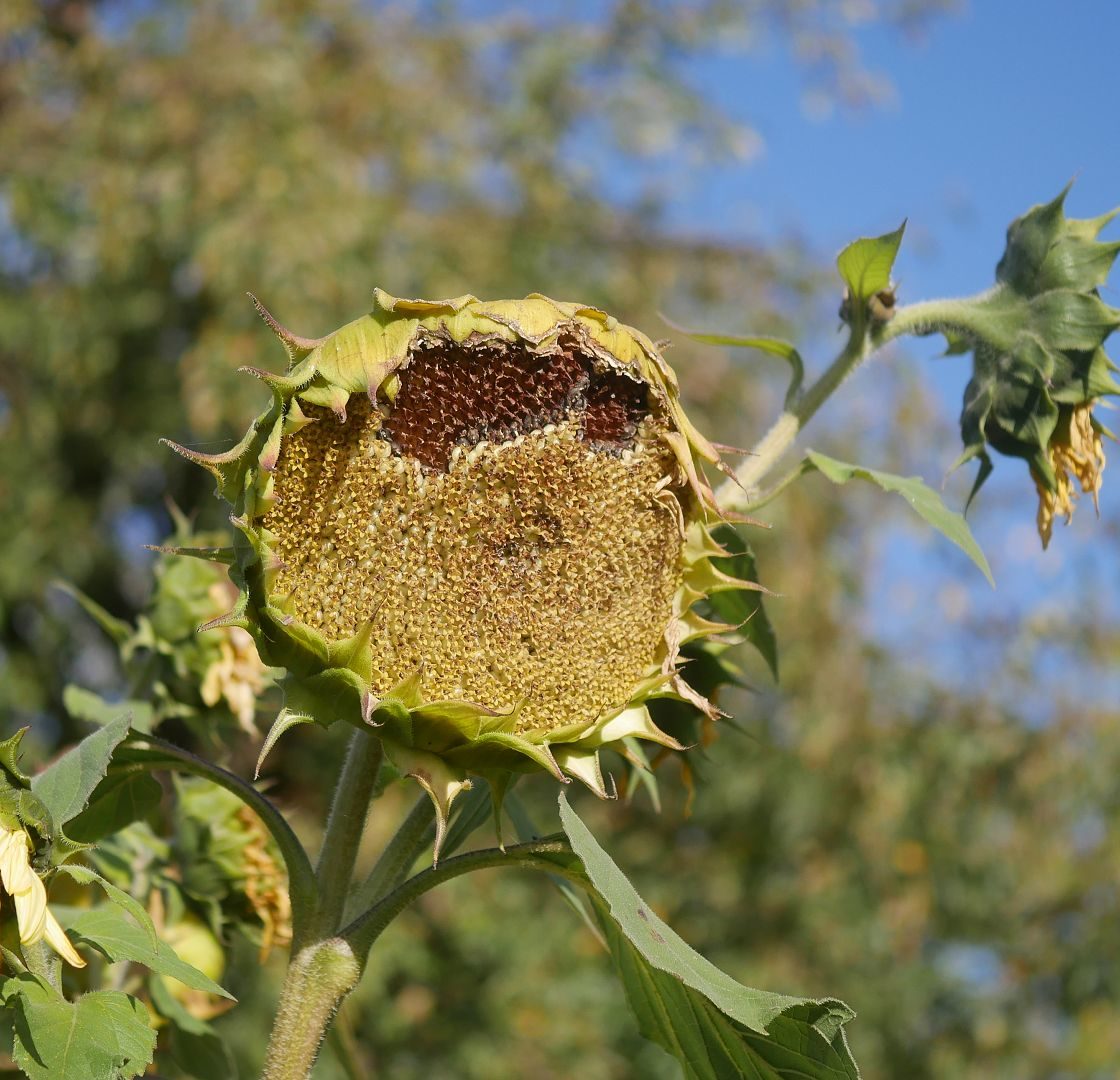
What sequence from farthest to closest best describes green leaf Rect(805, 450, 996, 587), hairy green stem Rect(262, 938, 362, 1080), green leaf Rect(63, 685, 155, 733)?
green leaf Rect(63, 685, 155, 733) → green leaf Rect(805, 450, 996, 587) → hairy green stem Rect(262, 938, 362, 1080)

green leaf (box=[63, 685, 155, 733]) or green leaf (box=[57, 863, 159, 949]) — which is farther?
green leaf (box=[63, 685, 155, 733])

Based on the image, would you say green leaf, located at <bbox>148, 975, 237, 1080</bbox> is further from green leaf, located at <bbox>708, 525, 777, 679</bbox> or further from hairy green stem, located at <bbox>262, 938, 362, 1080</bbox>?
green leaf, located at <bbox>708, 525, 777, 679</bbox>

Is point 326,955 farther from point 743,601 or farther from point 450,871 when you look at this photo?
point 743,601

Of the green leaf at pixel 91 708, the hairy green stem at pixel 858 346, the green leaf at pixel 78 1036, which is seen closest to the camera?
the green leaf at pixel 78 1036

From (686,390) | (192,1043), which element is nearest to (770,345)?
(192,1043)

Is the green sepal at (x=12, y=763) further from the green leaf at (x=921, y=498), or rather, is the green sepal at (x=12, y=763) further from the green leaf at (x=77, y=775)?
the green leaf at (x=921, y=498)

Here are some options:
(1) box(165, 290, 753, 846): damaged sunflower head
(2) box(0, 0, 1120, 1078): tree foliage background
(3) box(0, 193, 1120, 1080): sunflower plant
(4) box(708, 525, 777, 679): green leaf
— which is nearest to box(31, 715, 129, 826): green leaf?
(3) box(0, 193, 1120, 1080): sunflower plant

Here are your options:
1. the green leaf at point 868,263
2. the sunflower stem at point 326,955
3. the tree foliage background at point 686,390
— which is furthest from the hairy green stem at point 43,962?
the tree foliage background at point 686,390
